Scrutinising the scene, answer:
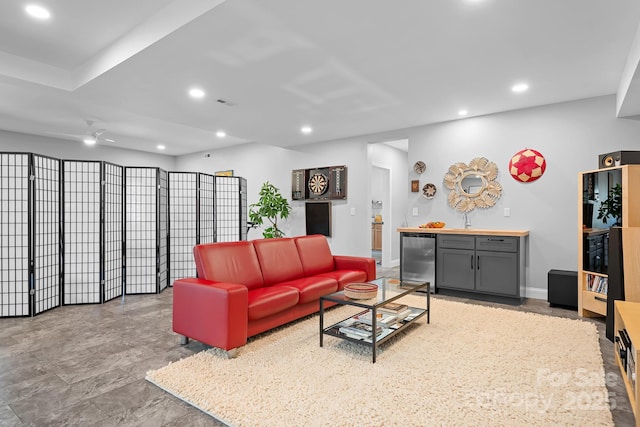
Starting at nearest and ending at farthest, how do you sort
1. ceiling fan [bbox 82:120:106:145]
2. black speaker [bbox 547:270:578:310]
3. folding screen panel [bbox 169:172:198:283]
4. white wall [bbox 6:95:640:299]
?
black speaker [bbox 547:270:578:310] → white wall [bbox 6:95:640:299] → folding screen panel [bbox 169:172:198:283] → ceiling fan [bbox 82:120:106:145]

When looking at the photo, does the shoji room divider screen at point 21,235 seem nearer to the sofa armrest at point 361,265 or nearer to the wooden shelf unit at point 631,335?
the sofa armrest at point 361,265

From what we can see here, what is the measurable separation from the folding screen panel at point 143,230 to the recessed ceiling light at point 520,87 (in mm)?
4806

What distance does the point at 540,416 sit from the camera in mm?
1933

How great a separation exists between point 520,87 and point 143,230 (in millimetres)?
5214

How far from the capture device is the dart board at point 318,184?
6.73 metres

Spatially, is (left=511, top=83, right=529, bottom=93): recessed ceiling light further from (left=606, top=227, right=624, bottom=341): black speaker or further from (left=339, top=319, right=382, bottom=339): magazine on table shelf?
(left=339, top=319, right=382, bottom=339): magazine on table shelf

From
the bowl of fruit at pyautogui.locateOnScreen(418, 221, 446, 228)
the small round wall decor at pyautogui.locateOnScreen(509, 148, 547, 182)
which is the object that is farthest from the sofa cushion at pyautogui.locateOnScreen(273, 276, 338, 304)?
the small round wall decor at pyautogui.locateOnScreen(509, 148, 547, 182)

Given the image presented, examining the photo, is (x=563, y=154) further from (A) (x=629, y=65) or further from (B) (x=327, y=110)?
(B) (x=327, y=110)

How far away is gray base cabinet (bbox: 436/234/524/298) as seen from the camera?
4352 mm

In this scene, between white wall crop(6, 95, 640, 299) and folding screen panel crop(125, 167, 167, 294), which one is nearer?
white wall crop(6, 95, 640, 299)

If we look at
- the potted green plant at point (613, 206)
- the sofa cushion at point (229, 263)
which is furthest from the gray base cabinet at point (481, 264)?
the sofa cushion at point (229, 263)

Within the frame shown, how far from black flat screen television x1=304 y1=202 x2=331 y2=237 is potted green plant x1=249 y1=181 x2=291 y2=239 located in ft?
1.51

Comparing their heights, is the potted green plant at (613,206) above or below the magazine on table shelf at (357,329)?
above

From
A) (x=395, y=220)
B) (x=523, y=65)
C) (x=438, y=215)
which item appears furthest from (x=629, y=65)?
(x=395, y=220)
